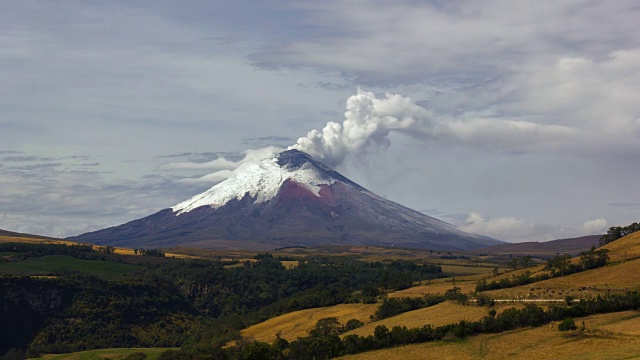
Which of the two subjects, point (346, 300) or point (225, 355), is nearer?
point (225, 355)

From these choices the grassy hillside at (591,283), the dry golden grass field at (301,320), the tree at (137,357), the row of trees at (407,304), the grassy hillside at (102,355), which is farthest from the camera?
the grassy hillside at (102,355)

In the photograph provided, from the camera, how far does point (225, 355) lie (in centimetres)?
11481

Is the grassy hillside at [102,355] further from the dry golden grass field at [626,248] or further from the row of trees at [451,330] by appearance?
the dry golden grass field at [626,248]

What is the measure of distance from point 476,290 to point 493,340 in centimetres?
4245

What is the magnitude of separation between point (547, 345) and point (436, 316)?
101ft

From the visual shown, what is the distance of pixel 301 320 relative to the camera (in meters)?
150

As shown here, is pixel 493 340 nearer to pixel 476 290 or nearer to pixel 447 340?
pixel 447 340

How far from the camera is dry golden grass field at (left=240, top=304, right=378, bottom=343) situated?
13738cm

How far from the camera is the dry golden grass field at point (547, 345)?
78.2m

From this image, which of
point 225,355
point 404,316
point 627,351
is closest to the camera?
point 627,351

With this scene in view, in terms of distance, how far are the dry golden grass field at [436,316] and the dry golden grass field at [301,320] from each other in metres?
10.7

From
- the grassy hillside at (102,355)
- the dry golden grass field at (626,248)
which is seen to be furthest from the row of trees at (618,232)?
the grassy hillside at (102,355)

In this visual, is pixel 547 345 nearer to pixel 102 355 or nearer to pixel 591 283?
pixel 591 283

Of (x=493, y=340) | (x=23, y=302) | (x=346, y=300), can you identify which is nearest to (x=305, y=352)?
(x=493, y=340)
